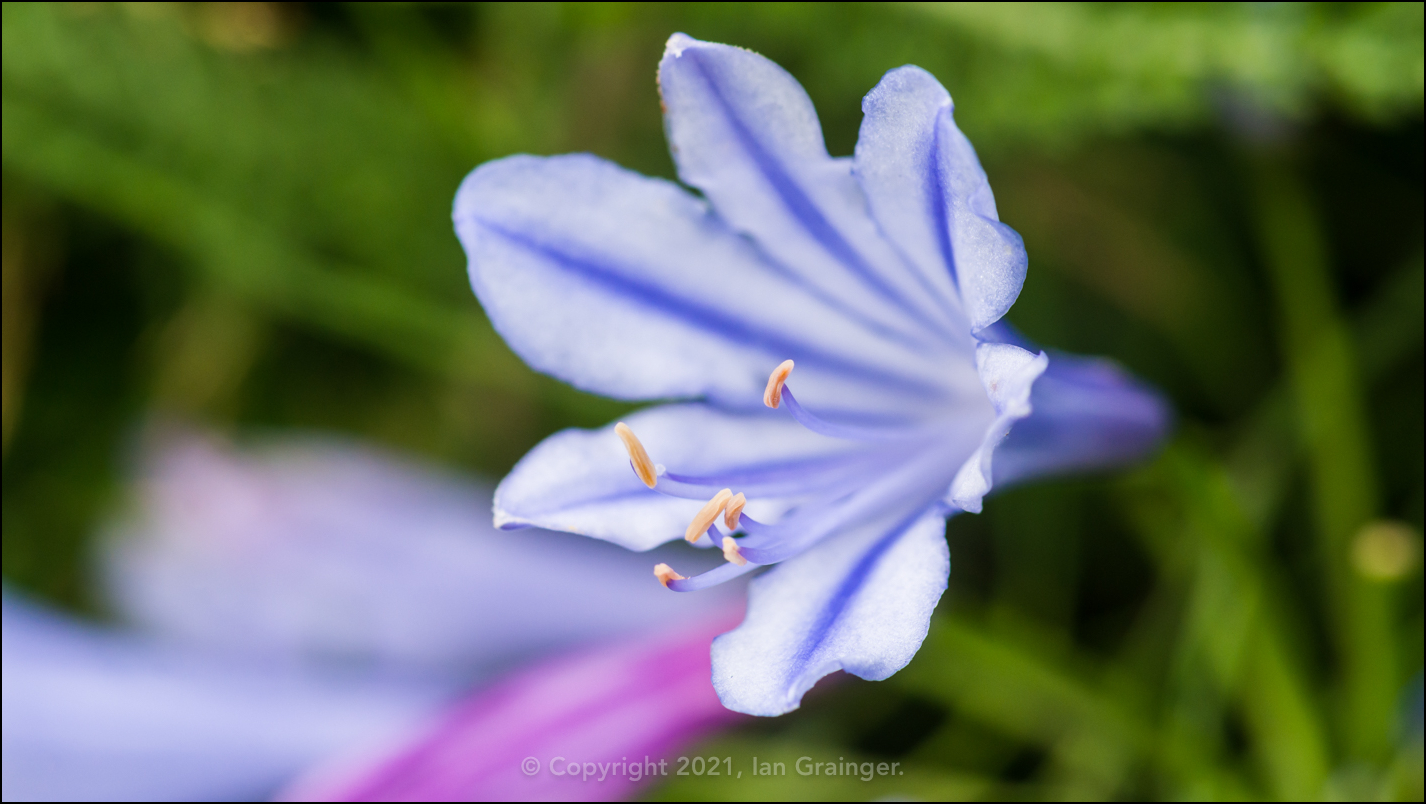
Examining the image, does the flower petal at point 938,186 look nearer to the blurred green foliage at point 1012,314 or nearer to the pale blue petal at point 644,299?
the pale blue petal at point 644,299

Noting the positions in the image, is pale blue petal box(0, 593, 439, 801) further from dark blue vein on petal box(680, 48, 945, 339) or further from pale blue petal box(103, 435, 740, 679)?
dark blue vein on petal box(680, 48, 945, 339)

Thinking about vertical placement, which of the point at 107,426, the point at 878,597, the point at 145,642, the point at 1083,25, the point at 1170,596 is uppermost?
the point at 107,426

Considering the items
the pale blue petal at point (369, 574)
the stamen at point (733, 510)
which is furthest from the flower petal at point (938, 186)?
the pale blue petal at point (369, 574)

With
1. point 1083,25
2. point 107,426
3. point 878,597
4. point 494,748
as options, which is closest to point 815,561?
point 878,597

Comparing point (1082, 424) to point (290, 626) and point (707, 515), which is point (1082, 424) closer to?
point (707, 515)

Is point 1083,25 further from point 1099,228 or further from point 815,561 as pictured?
point 815,561

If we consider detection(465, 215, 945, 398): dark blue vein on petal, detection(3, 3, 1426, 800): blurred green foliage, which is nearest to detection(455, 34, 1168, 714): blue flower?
detection(465, 215, 945, 398): dark blue vein on petal

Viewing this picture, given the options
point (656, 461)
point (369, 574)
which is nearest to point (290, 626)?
point (369, 574)
